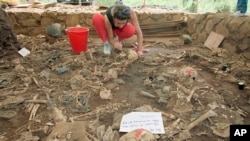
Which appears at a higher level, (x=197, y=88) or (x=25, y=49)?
(x=25, y=49)

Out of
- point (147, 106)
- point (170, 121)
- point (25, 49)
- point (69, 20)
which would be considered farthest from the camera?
point (69, 20)

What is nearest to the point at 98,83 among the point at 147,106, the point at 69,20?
the point at 147,106

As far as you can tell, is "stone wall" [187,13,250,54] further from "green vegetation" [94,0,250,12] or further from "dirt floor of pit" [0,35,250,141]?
"green vegetation" [94,0,250,12]

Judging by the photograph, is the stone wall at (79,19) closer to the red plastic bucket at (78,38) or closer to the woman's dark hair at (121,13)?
the red plastic bucket at (78,38)

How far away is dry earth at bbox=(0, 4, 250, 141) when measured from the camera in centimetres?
225

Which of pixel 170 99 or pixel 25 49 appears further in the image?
pixel 25 49

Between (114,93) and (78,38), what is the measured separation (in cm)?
160

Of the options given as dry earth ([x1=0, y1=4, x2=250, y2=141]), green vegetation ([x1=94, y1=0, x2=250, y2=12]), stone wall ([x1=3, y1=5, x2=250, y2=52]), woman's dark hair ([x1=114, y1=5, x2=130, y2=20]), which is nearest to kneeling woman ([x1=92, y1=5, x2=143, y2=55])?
woman's dark hair ([x1=114, y1=5, x2=130, y2=20])

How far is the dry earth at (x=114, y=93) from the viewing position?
7.37 ft

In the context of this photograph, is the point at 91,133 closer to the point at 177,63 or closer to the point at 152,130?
the point at 152,130

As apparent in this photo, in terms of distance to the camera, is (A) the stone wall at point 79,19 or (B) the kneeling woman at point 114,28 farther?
(A) the stone wall at point 79,19

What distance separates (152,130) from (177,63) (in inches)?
77.0

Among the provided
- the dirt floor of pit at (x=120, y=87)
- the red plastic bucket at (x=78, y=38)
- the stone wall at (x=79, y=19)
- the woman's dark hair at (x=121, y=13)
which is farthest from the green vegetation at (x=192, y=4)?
the woman's dark hair at (x=121, y=13)

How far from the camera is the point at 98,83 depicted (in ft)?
10.3
